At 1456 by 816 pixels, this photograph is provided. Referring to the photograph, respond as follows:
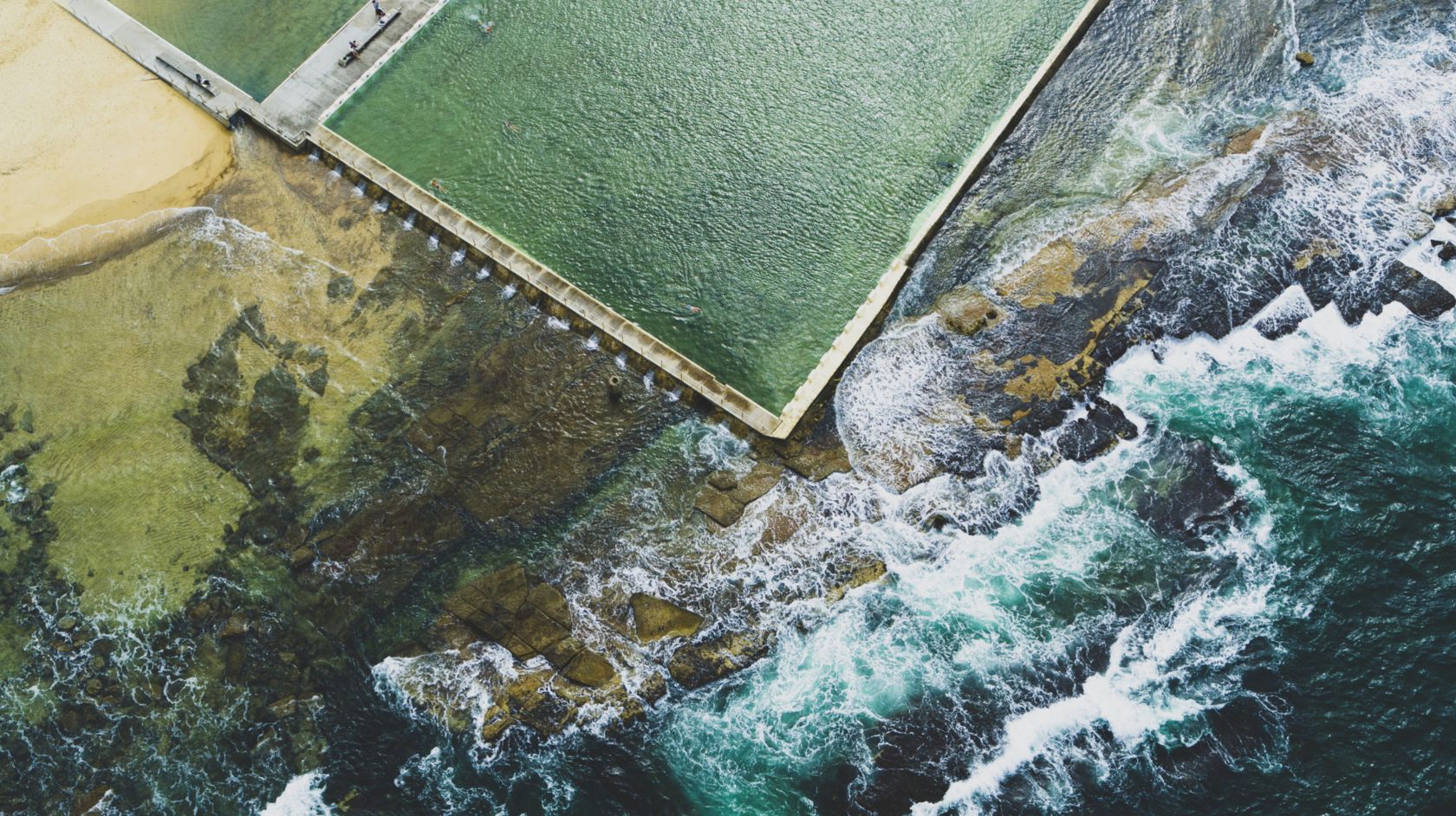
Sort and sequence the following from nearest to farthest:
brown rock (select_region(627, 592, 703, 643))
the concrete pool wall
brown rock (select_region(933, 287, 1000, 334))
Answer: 1. brown rock (select_region(627, 592, 703, 643))
2. the concrete pool wall
3. brown rock (select_region(933, 287, 1000, 334))

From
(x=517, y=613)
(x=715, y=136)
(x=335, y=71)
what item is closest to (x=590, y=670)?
(x=517, y=613)

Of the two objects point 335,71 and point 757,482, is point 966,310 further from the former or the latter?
point 335,71

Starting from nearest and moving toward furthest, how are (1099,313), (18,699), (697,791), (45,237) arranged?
1. (697,791)
2. (18,699)
3. (1099,313)
4. (45,237)

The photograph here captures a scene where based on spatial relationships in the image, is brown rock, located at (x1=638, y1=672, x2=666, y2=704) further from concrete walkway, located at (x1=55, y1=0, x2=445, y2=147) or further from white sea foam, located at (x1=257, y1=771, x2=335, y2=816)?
concrete walkway, located at (x1=55, y1=0, x2=445, y2=147)

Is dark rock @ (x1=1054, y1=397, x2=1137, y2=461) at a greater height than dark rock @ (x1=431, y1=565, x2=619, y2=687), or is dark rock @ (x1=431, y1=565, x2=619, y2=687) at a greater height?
dark rock @ (x1=1054, y1=397, x2=1137, y2=461)

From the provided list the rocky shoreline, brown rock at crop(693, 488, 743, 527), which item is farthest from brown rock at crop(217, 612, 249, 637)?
brown rock at crop(693, 488, 743, 527)

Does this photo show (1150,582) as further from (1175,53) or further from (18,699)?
(18,699)

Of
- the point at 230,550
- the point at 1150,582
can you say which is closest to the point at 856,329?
the point at 1150,582
